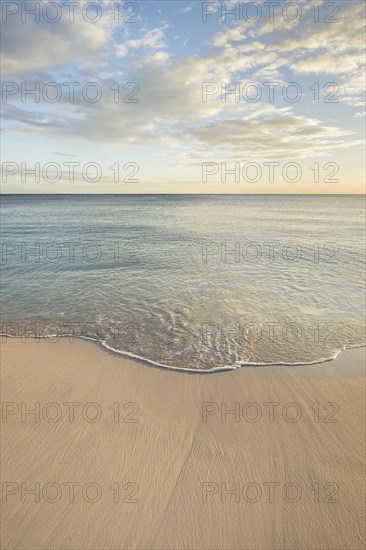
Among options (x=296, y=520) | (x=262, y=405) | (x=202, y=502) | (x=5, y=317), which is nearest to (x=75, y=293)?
(x=5, y=317)

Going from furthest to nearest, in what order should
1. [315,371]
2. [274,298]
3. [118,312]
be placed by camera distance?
[274,298] < [118,312] < [315,371]

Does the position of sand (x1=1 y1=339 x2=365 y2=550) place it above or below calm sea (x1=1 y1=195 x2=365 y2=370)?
below

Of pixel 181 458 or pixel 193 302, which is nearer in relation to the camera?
pixel 181 458

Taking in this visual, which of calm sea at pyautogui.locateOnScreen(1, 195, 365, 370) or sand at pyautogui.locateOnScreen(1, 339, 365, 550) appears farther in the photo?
calm sea at pyautogui.locateOnScreen(1, 195, 365, 370)

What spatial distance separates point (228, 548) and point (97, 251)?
735 inches

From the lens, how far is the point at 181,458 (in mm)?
4766

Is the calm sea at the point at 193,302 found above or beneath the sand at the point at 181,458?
above

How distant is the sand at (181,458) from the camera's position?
12.5 feet

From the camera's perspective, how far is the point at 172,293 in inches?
471

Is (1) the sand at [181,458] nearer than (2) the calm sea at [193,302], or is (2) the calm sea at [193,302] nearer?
(1) the sand at [181,458]

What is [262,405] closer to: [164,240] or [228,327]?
[228,327]

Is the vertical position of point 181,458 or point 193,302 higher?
point 193,302

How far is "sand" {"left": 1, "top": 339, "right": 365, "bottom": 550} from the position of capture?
3803mm

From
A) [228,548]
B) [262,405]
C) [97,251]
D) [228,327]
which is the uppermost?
[97,251]
